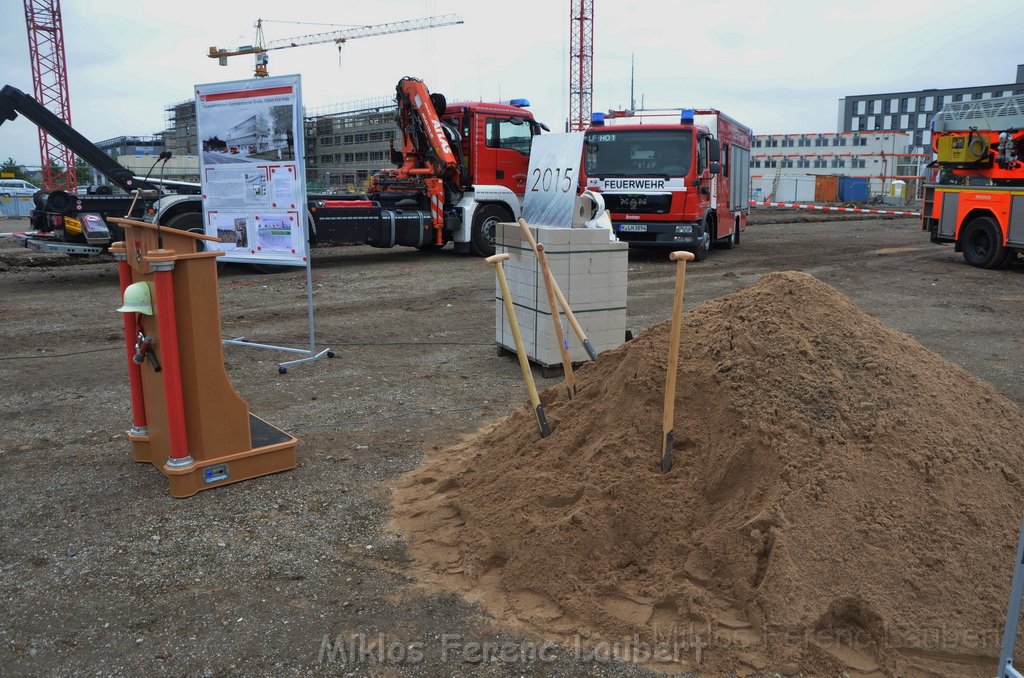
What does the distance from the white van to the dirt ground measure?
26762mm

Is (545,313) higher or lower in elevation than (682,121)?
lower

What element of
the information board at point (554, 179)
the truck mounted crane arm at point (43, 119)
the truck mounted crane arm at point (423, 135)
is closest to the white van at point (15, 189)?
the truck mounted crane arm at point (43, 119)

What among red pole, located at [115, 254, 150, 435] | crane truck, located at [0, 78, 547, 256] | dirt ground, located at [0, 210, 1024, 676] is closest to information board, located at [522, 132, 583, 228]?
dirt ground, located at [0, 210, 1024, 676]

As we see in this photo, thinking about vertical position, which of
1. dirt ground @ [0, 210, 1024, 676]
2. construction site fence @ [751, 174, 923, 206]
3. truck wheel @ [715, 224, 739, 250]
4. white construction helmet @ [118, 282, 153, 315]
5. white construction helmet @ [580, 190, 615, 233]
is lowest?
dirt ground @ [0, 210, 1024, 676]

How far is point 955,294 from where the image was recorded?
12.5m

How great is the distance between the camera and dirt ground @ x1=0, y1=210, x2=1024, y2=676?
10.2 ft

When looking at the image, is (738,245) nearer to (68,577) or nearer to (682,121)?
(682,121)

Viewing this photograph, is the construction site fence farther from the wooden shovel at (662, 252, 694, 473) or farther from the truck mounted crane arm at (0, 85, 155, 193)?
the wooden shovel at (662, 252, 694, 473)

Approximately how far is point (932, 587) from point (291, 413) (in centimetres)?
458

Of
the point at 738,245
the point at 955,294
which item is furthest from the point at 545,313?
the point at 738,245

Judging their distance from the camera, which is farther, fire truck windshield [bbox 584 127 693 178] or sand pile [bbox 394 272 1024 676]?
fire truck windshield [bbox 584 127 693 178]

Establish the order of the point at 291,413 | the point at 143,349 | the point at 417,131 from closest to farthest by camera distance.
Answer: the point at 143,349
the point at 291,413
the point at 417,131

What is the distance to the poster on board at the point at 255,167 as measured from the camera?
24.1 ft

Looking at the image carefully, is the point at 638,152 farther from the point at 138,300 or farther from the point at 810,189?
the point at 810,189
